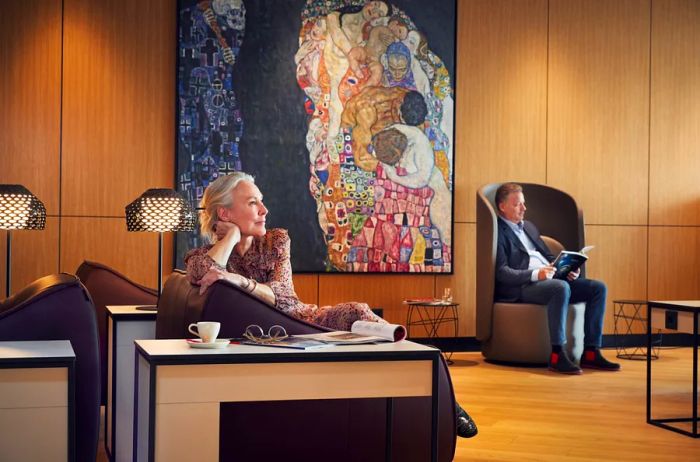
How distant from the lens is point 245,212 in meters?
3.69

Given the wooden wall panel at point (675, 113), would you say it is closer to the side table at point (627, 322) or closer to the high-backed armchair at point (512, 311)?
the side table at point (627, 322)

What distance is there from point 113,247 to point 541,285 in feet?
10.5

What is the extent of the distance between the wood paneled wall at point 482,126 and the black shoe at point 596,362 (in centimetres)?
117

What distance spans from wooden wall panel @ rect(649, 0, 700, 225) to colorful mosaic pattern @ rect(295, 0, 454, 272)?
2.06 m

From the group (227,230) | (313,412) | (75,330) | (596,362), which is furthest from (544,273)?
(75,330)

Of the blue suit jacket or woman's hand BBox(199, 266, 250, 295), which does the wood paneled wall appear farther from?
woman's hand BBox(199, 266, 250, 295)

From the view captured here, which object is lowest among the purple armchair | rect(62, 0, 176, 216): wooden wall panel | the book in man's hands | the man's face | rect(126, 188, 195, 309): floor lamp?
the purple armchair

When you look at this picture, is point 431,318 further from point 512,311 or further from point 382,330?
point 382,330

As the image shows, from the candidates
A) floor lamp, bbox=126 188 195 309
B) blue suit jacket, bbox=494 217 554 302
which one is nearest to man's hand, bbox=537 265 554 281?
blue suit jacket, bbox=494 217 554 302

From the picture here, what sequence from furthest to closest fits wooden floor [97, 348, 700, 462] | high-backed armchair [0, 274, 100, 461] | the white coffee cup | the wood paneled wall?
the wood paneled wall, wooden floor [97, 348, 700, 462], high-backed armchair [0, 274, 100, 461], the white coffee cup

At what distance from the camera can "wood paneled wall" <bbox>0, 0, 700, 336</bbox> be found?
664cm

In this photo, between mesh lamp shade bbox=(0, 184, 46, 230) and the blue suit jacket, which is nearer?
mesh lamp shade bbox=(0, 184, 46, 230)

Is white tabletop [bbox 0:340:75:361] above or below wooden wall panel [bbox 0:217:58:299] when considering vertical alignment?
below

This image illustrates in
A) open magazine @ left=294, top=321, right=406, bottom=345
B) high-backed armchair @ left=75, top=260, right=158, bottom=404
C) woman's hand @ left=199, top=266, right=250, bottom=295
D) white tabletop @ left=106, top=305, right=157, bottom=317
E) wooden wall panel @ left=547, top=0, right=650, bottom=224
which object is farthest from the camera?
wooden wall panel @ left=547, top=0, right=650, bottom=224
